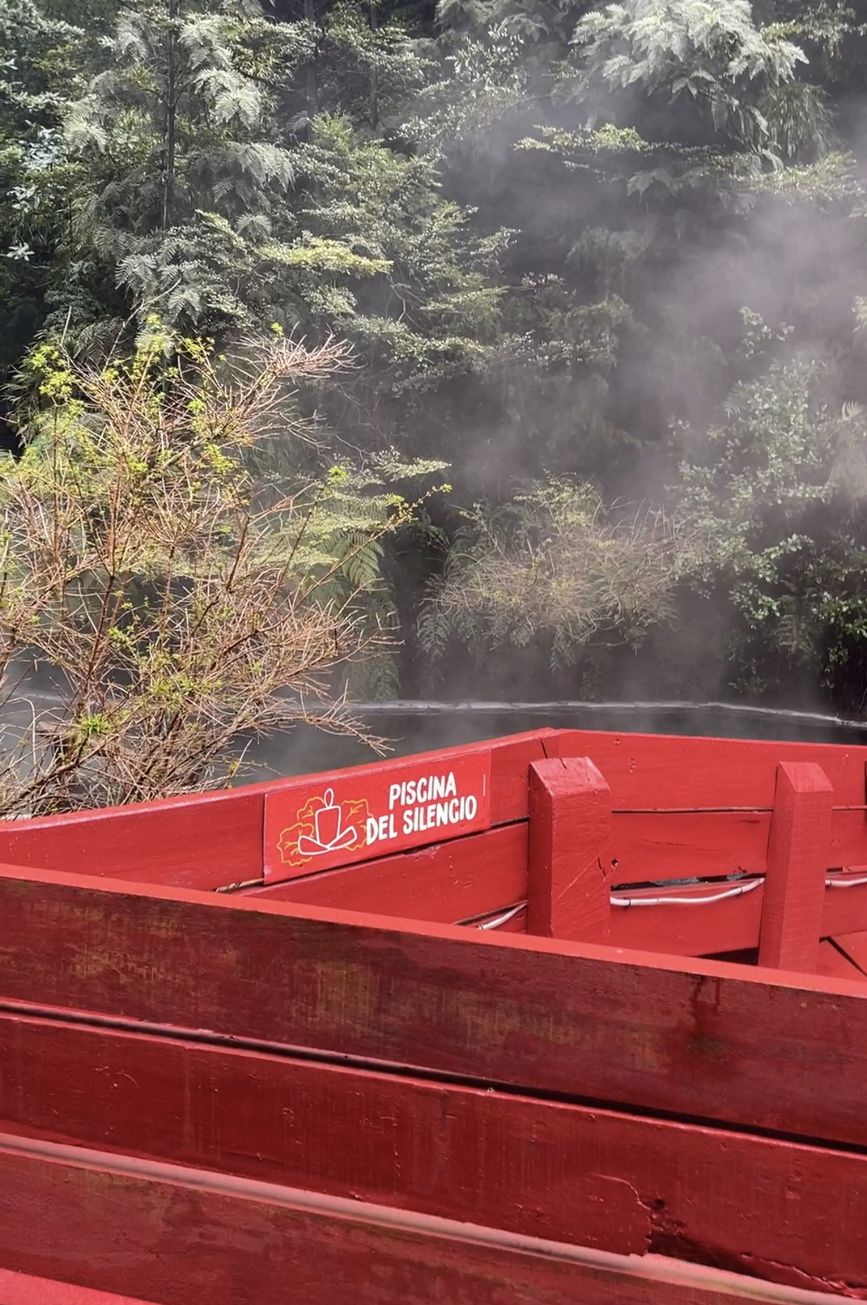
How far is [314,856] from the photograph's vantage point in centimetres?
213

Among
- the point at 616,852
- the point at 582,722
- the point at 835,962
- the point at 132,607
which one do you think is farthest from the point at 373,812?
the point at 582,722

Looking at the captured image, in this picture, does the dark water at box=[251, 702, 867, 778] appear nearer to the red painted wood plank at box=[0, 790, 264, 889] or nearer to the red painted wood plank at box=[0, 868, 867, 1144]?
the red painted wood plank at box=[0, 790, 264, 889]

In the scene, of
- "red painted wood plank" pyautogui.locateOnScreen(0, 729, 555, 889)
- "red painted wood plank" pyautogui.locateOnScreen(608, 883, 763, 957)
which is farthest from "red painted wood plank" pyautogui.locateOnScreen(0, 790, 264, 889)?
"red painted wood plank" pyautogui.locateOnScreen(608, 883, 763, 957)

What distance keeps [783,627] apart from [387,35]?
10.8 m

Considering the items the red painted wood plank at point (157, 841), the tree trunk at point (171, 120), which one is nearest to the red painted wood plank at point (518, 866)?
the red painted wood plank at point (157, 841)

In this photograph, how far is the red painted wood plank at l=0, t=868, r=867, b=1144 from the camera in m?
1.01

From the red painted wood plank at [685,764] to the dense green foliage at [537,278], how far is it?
1065cm

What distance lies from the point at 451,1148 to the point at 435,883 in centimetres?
137

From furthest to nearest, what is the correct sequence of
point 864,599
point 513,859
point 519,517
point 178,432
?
point 519,517, point 864,599, point 178,432, point 513,859

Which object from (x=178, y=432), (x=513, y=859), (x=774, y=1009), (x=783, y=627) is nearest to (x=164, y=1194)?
(x=774, y=1009)

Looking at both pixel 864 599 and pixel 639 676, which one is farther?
pixel 639 676

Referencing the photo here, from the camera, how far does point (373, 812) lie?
2.23 meters

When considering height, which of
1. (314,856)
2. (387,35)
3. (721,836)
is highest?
(387,35)

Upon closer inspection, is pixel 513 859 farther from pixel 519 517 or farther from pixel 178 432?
pixel 519 517
